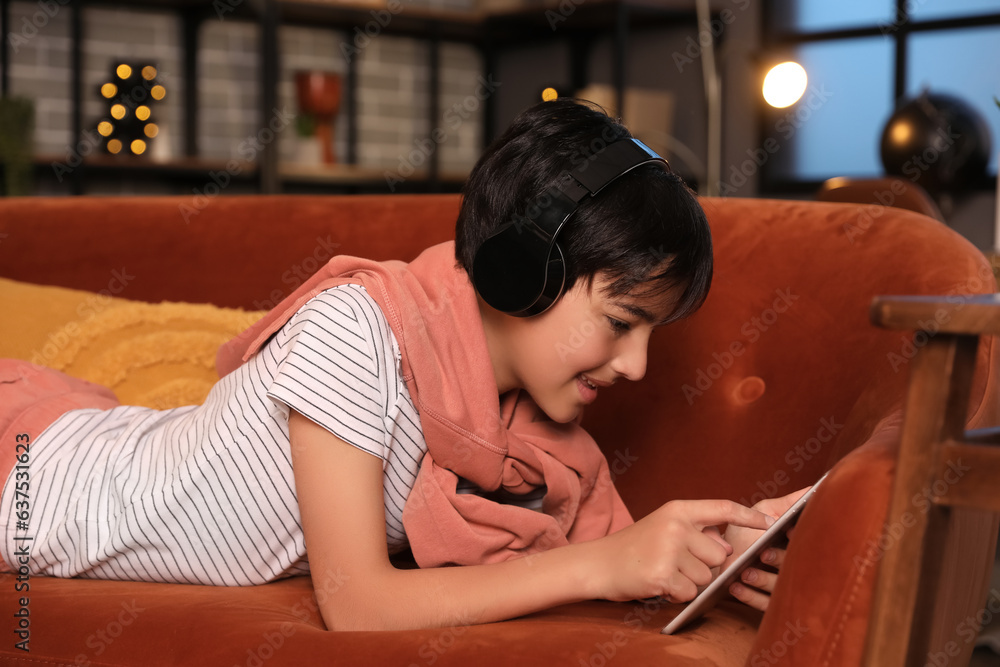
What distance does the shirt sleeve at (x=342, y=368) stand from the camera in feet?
3.06

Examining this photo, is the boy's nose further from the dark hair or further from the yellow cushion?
the yellow cushion

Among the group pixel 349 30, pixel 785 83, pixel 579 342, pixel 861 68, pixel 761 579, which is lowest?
pixel 761 579

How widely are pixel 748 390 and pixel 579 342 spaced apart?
0.38 metres

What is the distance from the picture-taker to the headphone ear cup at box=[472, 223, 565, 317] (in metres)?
0.91

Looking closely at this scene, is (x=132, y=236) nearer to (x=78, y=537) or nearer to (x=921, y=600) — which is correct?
(x=78, y=537)

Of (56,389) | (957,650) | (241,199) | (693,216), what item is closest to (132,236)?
(241,199)

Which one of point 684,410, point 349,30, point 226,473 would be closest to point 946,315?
point 684,410

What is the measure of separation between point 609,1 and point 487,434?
3.39 m

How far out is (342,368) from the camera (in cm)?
96

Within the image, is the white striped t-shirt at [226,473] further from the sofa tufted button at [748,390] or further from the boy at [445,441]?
the sofa tufted button at [748,390]

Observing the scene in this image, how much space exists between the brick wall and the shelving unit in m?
0.06

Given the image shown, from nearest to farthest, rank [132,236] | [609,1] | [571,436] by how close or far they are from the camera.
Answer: [571,436]
[132,236]
[609,1]

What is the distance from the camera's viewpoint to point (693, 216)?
98 centimetres

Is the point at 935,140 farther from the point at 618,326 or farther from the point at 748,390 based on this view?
the point at 618,326
